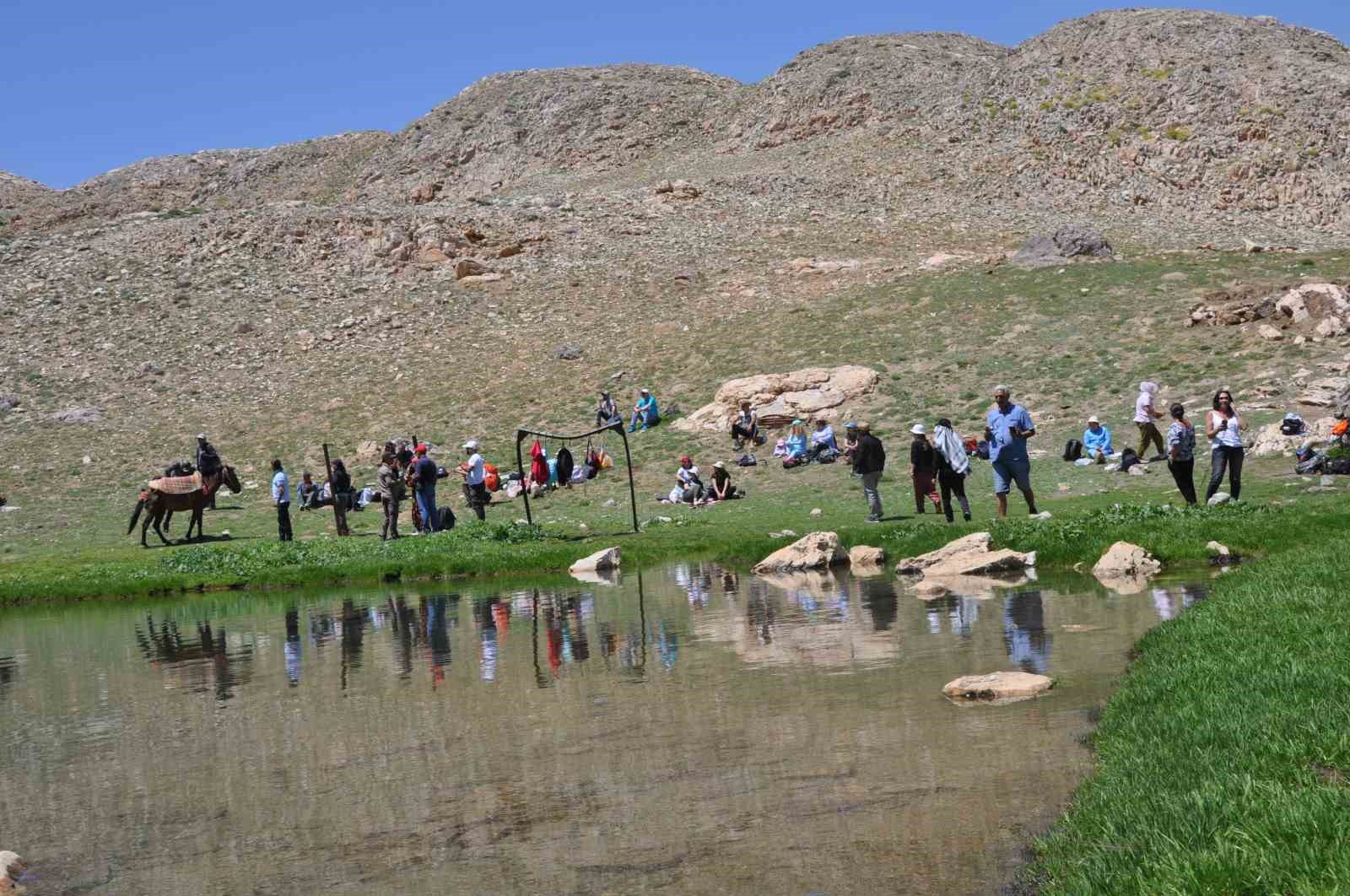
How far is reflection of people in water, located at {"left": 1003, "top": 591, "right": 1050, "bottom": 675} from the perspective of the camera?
34.3ft

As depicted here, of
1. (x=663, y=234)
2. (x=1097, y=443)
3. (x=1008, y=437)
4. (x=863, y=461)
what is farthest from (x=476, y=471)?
(x=663, y=234)

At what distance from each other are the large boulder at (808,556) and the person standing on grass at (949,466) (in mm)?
2982

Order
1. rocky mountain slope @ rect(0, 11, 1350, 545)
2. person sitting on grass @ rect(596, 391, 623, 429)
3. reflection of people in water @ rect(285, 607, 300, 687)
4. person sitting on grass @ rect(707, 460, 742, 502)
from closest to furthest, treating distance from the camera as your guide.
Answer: reflection of people in water @ rect(285, 607, 300, 687) → person sitting on grass @ rect(707, 460, 742, 502) → person sitting on grass @ rect(596, 391, 623, 429) → rocky mountain slope @ rect(0, 11, 1350, 545)

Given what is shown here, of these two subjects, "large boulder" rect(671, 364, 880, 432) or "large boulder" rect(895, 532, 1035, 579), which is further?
"large boulder" rect(671, 364, 880, 432)

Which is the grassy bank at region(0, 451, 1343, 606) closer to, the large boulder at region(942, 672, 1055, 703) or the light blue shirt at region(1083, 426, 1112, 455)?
the light blue shirt at region(1083, 426, 1112, 455)

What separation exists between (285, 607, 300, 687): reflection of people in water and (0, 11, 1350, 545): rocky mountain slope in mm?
24053

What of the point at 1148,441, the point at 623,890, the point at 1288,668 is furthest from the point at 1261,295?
the point at 623,890

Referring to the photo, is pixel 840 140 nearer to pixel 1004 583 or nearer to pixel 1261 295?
pixel 1261 295

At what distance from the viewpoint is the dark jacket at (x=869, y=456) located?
2336 centimetres

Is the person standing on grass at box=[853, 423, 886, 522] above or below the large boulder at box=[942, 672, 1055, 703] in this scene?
above

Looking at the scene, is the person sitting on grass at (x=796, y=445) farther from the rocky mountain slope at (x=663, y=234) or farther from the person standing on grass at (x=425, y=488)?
the person standing on grass at (x=425, y=488)

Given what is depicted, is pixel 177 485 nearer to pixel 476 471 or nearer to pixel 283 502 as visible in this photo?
pixel 283 502

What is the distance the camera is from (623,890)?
20.0 ft

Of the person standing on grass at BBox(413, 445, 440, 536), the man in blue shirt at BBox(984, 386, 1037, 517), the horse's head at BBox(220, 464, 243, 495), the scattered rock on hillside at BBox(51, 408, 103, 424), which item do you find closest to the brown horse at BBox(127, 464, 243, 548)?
the horse's head at BBox(220, 464, 243, 495)
